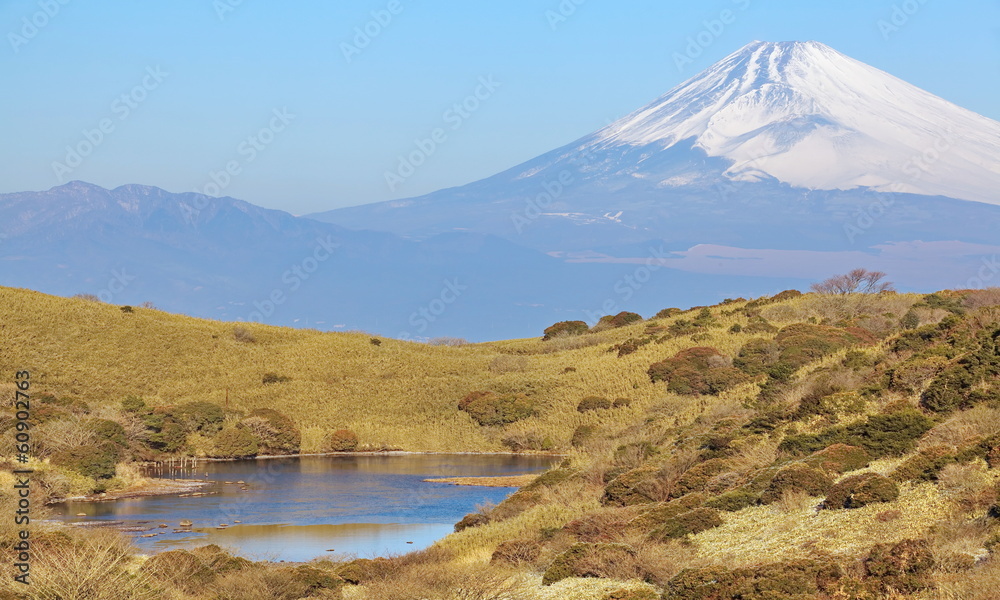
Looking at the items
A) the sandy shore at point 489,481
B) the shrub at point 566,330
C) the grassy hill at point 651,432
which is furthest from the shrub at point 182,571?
the shrub at point 566,330

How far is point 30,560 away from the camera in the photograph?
17203mm

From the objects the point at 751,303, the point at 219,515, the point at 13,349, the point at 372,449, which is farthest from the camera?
the point at 751,303

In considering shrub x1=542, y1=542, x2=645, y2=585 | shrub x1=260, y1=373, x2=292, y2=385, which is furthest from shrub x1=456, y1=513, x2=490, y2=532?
shrub x1=260, y1=373, x2=292, y2=385

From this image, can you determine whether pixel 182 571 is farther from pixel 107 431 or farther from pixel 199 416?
pixel 199 416

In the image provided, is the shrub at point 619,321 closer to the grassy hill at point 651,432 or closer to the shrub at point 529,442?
the grassy hill at point 651,432

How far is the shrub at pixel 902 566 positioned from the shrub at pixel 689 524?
4.89 meters

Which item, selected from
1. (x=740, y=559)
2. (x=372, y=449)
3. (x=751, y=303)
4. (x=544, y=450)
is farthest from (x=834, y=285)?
(x=740, y=559)

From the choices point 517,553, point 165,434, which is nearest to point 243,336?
point 165,434

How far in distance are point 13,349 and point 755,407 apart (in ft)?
119

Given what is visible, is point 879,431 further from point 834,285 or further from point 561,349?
point 834,285

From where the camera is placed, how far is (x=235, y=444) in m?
45.7

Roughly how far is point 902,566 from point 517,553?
835 cm

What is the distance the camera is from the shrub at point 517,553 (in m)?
19.8

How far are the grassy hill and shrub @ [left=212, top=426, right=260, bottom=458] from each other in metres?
0.65
